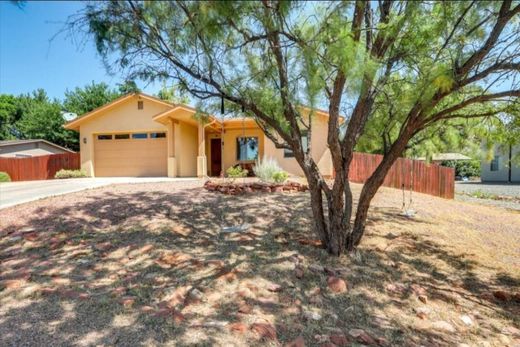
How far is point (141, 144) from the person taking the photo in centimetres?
1675

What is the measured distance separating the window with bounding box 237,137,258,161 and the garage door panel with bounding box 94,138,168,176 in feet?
12.5

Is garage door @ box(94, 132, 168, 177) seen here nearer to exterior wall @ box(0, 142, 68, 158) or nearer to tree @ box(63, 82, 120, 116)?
exterior wall @ box(0, 142, 68, 158)

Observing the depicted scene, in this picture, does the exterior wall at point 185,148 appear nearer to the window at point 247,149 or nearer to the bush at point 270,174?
the window at point 247,149

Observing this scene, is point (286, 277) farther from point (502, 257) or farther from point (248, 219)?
point (502, 257)

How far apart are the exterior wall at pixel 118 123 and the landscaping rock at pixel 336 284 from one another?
13799 mm

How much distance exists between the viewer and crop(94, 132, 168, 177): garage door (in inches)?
648

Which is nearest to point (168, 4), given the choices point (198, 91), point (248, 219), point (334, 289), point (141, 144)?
point (198, 91)

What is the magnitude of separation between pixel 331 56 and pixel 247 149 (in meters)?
13.4

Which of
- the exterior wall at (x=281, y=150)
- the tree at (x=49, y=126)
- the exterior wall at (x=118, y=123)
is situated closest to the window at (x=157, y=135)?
the exterior wall at (x=118, y=123)

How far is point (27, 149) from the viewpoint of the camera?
24734 millimetres

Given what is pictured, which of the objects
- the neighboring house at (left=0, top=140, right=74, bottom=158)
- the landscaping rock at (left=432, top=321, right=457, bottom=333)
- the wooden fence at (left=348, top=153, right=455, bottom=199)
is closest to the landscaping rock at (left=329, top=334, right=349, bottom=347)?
the landscaping rock at (left=432, top=321, right=457, bottom=333)

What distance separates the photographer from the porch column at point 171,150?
1519 cm

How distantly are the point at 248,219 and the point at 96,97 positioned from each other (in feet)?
98.4

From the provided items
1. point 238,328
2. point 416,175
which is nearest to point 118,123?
point 416,175
